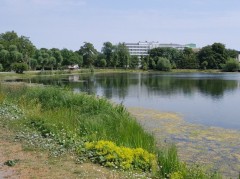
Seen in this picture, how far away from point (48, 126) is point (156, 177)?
5015mm

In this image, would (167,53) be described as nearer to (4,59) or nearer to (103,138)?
(4,59)

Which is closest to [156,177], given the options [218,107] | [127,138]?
[127,138]

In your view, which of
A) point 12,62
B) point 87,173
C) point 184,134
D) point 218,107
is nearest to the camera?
point 87,173

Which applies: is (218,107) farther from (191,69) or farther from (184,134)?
(191,69)

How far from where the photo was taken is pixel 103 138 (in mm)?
9844

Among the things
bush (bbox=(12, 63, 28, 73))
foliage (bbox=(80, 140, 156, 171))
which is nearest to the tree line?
bush (bbox=(12, 63, 28, 73))

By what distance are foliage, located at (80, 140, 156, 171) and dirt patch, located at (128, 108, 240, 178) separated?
122 inches

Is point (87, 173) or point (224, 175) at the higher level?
point (87, 173)

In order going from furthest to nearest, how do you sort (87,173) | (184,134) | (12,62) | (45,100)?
(12,62) < (45,100) < (184,134) < (87,173)

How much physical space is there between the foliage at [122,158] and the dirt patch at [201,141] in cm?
309

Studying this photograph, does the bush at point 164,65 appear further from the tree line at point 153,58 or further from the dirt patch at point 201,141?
the dirt patch at point 201,141

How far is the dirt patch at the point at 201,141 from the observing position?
1102 centimetres

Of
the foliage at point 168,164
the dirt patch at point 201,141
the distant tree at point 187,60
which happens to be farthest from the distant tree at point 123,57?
the foliage at point 168,164

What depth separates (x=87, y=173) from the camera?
7.06 metres
